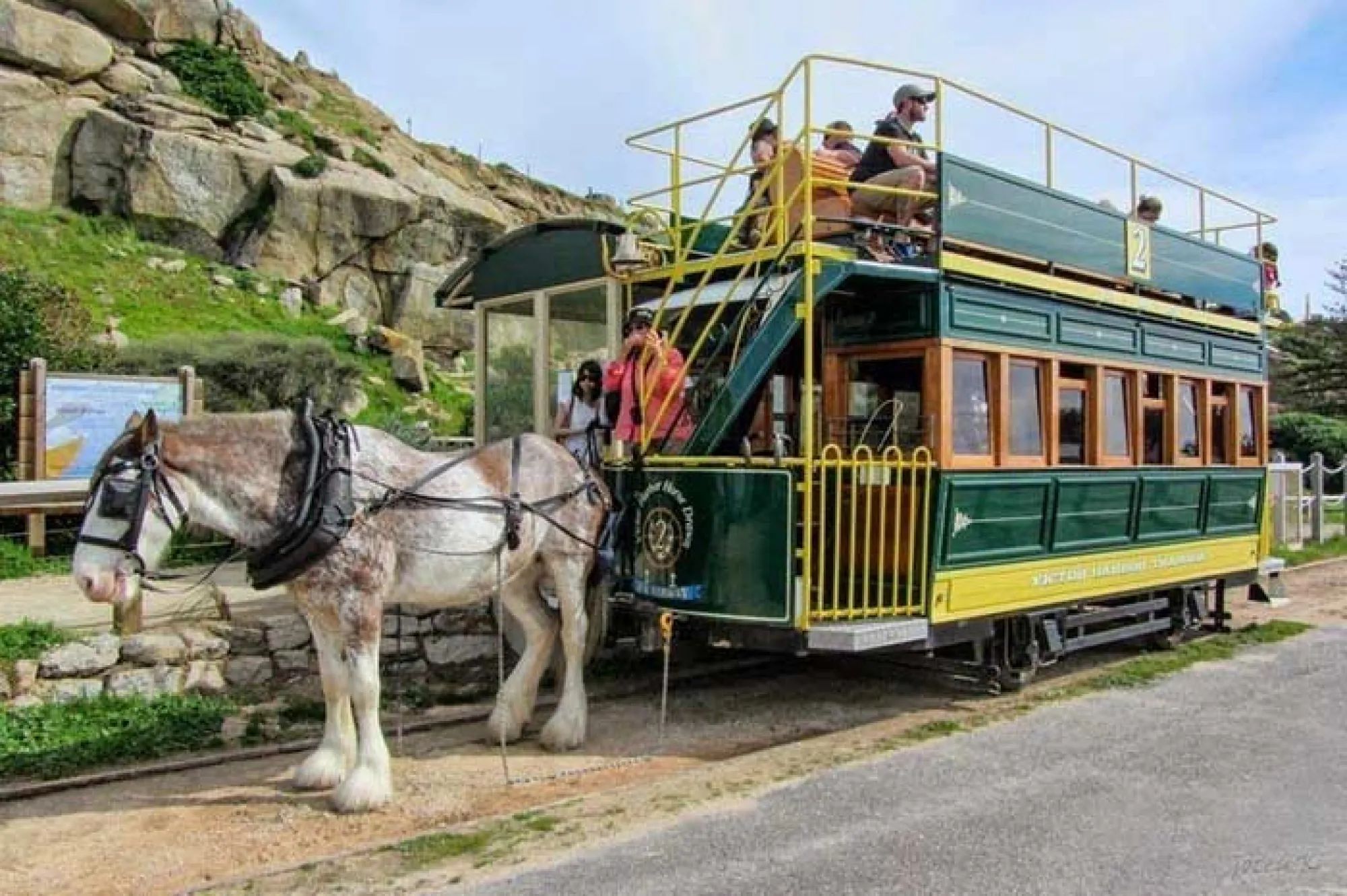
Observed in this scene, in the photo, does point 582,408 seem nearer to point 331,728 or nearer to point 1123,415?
point 331,728

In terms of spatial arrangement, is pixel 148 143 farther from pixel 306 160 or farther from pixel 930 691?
pixel 930 691

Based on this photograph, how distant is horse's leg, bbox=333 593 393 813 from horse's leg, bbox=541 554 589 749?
1.32 metres

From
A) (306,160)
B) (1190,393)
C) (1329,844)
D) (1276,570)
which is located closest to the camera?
(1329,844)

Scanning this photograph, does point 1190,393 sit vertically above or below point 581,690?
above

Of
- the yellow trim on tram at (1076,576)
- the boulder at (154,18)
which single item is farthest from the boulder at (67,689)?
the boulder at (154,18)

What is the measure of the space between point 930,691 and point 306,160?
2807 cm

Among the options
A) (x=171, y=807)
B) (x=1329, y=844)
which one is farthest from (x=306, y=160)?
(x=1329, y=844)

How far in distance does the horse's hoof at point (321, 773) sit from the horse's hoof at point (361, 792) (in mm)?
290

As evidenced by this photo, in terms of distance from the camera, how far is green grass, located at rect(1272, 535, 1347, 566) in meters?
16.7

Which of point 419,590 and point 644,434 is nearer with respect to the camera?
point 419,590

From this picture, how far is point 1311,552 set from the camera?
57.4 feet

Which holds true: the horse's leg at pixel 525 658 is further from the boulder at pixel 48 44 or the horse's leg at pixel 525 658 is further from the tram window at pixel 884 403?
the boulder at pixel 48 44

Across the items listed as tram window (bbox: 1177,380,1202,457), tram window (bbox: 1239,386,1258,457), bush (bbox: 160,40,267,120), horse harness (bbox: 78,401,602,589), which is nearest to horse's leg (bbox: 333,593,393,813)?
horse harness (bbox: 78,401,602,589)

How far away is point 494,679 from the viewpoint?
838 centimetres
